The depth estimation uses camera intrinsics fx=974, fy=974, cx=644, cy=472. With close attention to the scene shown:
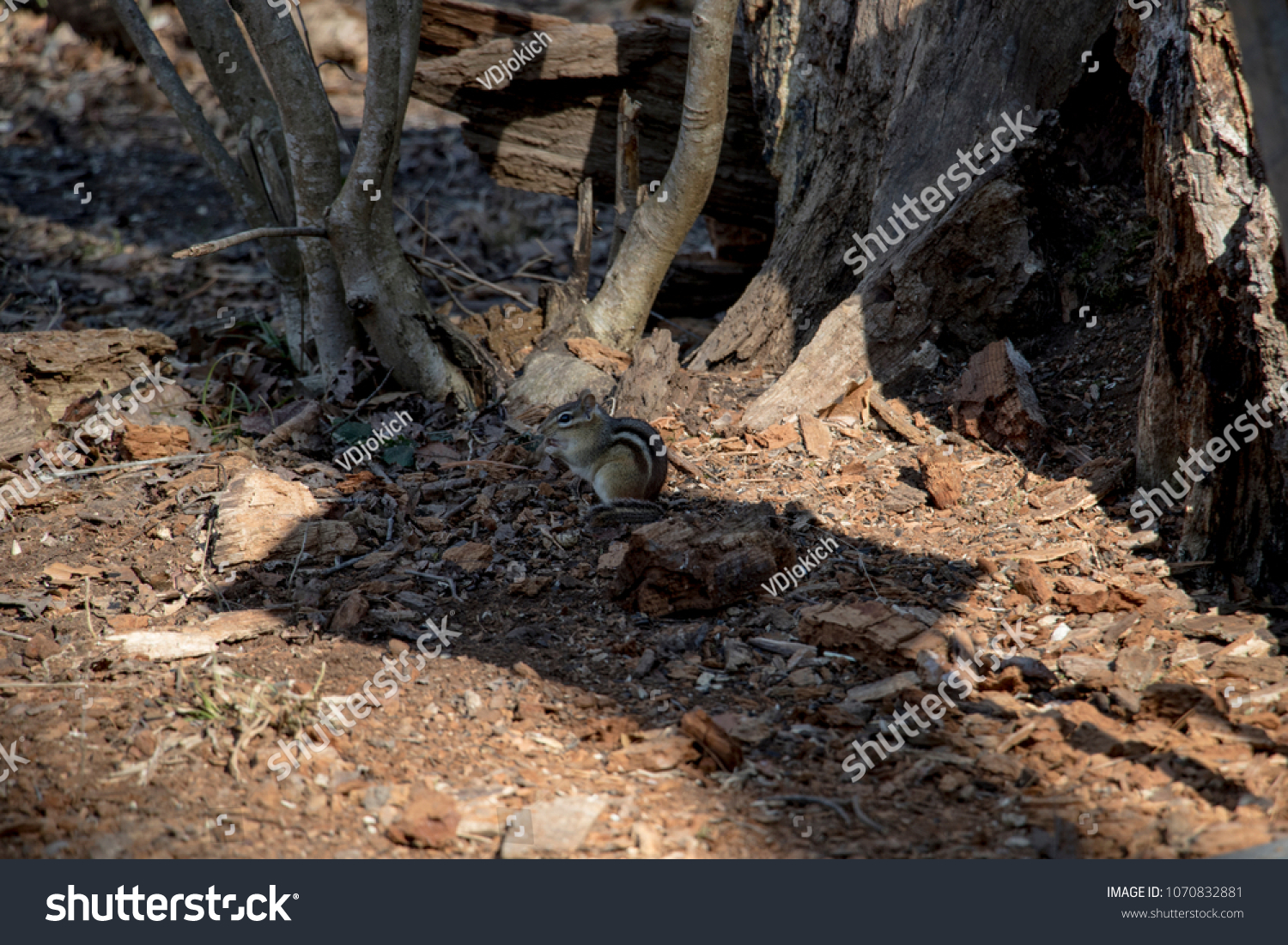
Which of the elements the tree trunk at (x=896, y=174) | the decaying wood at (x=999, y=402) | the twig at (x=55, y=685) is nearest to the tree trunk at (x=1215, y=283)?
the decaying wood at (x=999, y=402)

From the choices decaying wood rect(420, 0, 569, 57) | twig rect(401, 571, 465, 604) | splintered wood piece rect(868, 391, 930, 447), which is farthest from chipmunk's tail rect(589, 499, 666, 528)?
decaying wood rect(420, 0, 569, 57)

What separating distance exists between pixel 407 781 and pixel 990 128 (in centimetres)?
445

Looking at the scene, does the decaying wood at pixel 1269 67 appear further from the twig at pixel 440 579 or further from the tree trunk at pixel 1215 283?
the twig at pixel 440 579

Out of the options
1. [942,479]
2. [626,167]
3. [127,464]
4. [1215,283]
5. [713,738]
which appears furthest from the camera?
[626,167]

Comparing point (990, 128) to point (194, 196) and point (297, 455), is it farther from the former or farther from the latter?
point (194, 196)

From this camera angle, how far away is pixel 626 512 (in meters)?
4.75

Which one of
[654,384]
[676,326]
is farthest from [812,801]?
[676,326]

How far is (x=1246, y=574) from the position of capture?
12.4 ft

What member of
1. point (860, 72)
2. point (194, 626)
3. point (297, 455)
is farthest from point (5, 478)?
point (860, 72)

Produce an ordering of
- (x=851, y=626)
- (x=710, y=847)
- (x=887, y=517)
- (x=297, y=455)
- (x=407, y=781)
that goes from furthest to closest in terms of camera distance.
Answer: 1. (x=297, y=455)
2. (x=887, y=517)
3. (x=851, y=626)
4. (x=407, y=781)
5. (x=710, y=847)

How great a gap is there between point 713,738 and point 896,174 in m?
3.69

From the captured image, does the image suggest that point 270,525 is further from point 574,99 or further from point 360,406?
point 574,99

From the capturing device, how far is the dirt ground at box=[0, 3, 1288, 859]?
2807mm

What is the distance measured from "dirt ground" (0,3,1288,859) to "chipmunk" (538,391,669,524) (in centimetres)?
19
